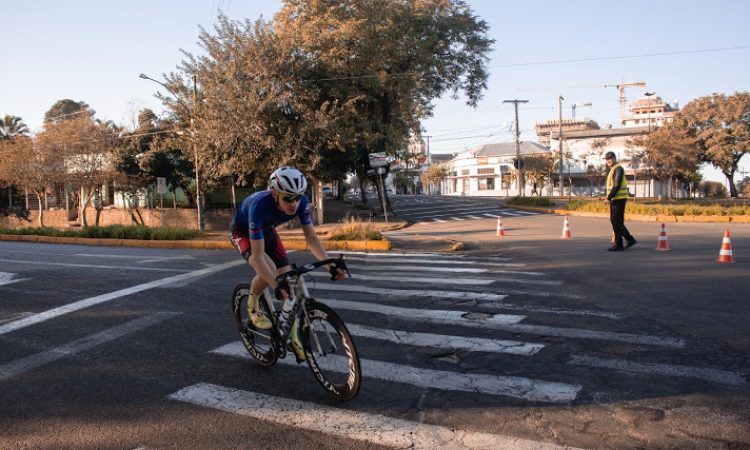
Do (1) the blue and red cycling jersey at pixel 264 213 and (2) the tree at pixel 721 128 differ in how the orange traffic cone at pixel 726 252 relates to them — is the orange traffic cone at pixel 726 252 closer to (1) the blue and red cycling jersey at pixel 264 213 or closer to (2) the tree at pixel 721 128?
Answer: (1) the blue and red cycling jersey at pixel 264 213

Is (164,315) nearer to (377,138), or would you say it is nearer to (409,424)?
(409,424)

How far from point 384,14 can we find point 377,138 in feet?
19.8

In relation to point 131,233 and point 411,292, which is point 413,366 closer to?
point 411,292

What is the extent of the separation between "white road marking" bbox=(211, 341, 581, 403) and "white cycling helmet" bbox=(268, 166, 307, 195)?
1.29m

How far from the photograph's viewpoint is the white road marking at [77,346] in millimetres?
5238


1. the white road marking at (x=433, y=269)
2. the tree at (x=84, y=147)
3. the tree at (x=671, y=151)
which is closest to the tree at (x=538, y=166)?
the tree at (x=671, y=151)

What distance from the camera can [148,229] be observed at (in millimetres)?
20109

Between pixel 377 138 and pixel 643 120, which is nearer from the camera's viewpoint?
pixel 377 138

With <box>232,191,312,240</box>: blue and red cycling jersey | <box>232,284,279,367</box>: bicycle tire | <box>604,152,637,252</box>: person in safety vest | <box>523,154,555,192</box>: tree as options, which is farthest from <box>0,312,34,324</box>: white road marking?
<box>523,154,555,192</box>: tree

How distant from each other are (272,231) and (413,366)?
1.74 m

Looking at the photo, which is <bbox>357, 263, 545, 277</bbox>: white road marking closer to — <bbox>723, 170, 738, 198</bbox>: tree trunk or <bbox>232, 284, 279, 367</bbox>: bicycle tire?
<bbox>232, 284, 279, 367</bbox>: bicycle tire

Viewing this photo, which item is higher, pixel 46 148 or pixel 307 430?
pixel 46 148

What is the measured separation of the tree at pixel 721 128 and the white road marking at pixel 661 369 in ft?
168

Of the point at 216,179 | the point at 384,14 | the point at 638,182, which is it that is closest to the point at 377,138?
the point at 384,14
